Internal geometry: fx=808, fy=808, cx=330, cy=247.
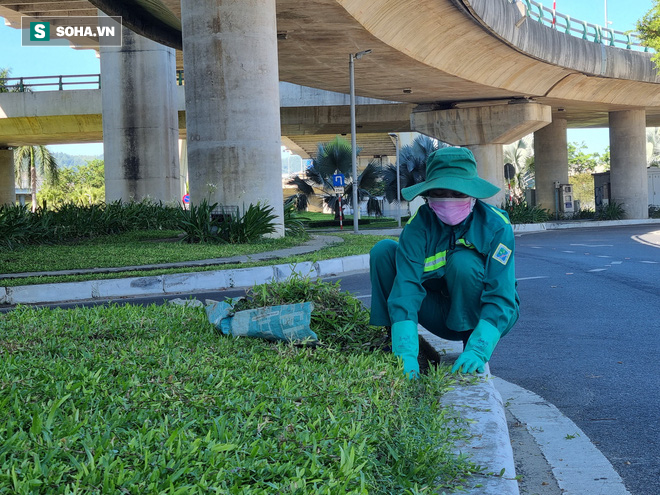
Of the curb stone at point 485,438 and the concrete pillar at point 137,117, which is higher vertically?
the concrete pillar at point 137,117

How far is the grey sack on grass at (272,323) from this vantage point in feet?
15.4

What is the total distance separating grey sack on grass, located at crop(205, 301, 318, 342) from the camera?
4691mm

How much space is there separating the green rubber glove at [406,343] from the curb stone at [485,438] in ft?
1.06

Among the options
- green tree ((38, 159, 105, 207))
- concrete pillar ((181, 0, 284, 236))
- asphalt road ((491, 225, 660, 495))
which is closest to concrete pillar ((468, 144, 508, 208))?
concrete pillar ((181, 0, 284, 236))

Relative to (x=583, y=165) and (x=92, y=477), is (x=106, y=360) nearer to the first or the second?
(x=92, y=477)

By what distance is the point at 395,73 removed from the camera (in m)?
29.2

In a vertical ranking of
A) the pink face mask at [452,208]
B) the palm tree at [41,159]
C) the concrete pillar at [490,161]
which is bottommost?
the pink face mask at [452,208]

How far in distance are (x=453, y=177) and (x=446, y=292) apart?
76cm

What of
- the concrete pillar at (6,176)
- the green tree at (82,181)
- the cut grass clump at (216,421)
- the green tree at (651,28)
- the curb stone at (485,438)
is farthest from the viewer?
the green tree at (82,181)

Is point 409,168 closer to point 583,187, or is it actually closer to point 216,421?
point 216,421

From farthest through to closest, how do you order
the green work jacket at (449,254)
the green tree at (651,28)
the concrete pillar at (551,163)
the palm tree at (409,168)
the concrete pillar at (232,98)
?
1. the palm tree at (409,168)
2. the concrete pillar at (551,163)
3. the green tree at (651,28)
4. the concrete pillar at (232,98)
5. the green work jacket at (449,254)

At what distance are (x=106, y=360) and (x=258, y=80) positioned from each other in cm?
1402

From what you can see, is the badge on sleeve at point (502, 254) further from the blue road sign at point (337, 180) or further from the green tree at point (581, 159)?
the green tree at point (581, 159)

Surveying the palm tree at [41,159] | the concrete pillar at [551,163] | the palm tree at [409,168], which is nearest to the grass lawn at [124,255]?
the palm tree at [409,168]
